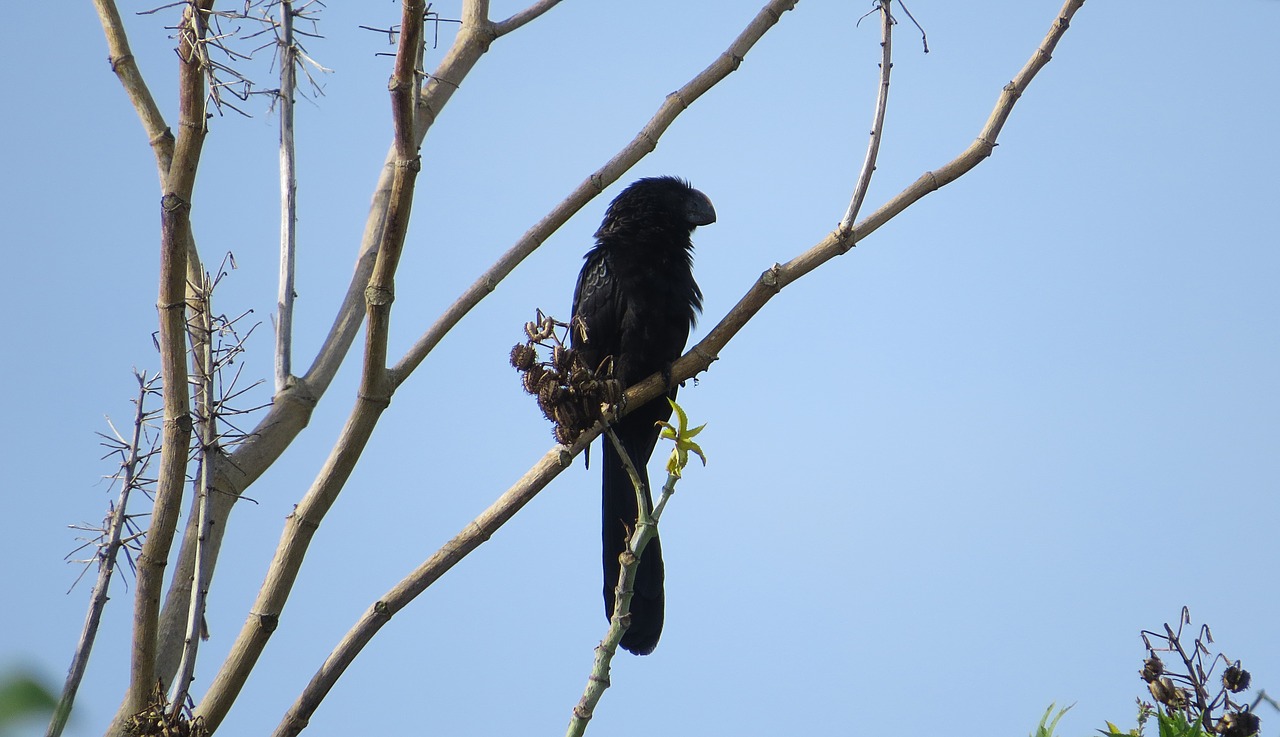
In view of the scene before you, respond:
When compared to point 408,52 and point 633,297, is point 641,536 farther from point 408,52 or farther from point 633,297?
point 633,297

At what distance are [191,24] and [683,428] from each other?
4.94 ft

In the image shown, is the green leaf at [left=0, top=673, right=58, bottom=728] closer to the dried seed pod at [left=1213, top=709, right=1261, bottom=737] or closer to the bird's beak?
the dried seed pod at [left=1213, top=709, right=1261, bottom=737]

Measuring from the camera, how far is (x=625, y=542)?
434 centimetres

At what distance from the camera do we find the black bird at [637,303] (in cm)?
460

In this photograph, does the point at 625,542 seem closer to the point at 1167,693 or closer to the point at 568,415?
the point at 568,415

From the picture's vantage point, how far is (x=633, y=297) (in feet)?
15.2

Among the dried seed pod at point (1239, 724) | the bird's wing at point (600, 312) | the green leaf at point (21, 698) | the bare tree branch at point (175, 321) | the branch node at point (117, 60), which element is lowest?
the green leaf at point (21, 698)

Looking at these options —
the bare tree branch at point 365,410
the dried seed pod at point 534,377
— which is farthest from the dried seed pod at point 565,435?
the bare tree branch at point 365,410

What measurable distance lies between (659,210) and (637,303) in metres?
0.60

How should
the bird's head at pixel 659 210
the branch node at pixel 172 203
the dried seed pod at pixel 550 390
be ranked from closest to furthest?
the branch node at pixel 172 203
the dried seed pod at pixel 550 390
the bird's head at pixel 659 210

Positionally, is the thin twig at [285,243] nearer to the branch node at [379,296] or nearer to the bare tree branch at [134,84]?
the bare tree branch at [134,84]

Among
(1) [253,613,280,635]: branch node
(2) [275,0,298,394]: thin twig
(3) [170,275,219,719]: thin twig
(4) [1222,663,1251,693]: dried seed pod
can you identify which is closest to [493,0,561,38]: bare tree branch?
(2) [275,0,298,394]: thin twig

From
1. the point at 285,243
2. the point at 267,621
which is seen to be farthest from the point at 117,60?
the point at 267,621

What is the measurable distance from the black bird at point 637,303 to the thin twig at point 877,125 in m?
1.57
